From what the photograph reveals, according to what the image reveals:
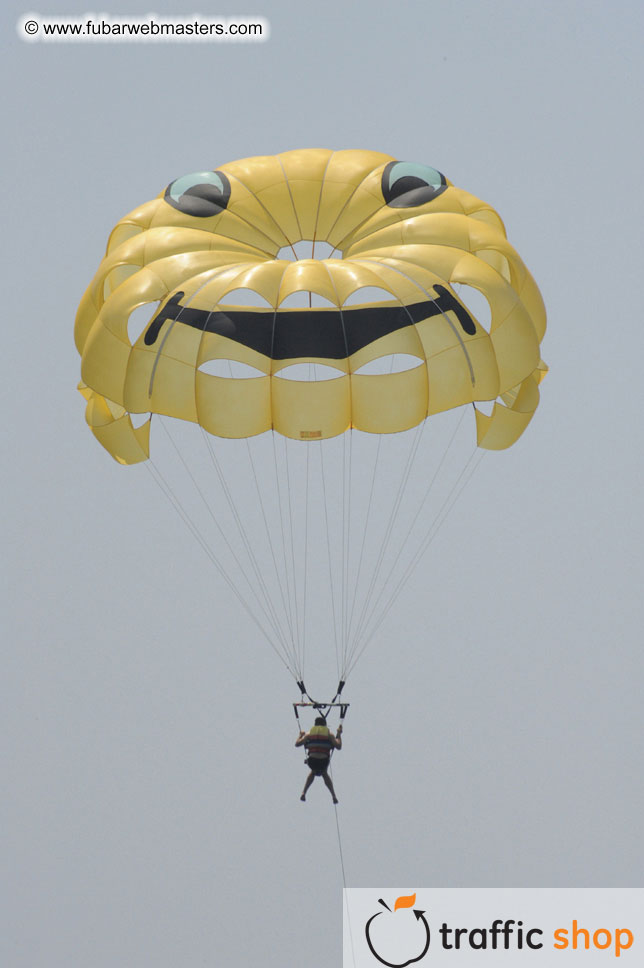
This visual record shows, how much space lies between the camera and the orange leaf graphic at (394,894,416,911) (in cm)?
2825

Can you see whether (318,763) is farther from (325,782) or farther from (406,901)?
(406,901)

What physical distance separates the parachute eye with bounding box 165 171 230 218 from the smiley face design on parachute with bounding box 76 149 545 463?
0.03m

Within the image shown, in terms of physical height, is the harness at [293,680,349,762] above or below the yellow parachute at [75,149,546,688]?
below

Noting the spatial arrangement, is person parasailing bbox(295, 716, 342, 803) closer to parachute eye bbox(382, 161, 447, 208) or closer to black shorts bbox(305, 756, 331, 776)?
black shorts bbox(305, 756, 331, 776)

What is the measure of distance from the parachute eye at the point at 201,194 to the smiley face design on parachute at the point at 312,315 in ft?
0.10

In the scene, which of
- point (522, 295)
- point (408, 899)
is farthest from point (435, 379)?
point (408, 899)

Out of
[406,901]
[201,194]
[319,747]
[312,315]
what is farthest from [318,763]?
[201,194]

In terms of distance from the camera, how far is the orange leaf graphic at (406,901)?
28250 millimetres

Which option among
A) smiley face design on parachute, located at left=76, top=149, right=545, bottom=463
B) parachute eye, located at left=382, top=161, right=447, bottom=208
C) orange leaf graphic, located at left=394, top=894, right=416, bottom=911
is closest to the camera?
smiley face design on parachute, located at left=76, top=149, right=545, bottom=463

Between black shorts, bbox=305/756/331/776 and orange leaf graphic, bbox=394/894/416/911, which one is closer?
black shorts, bbox=305/756/331/776

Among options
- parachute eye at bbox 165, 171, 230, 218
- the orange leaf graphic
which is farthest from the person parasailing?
parachute eye at bbox 165, 171, 230, 218

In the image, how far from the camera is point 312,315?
2497 cm

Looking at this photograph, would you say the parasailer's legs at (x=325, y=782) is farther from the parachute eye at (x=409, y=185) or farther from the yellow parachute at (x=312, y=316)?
the parachute eye at (x=409, y=185)

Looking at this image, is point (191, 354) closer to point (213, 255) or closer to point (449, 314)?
point (213, 255)
